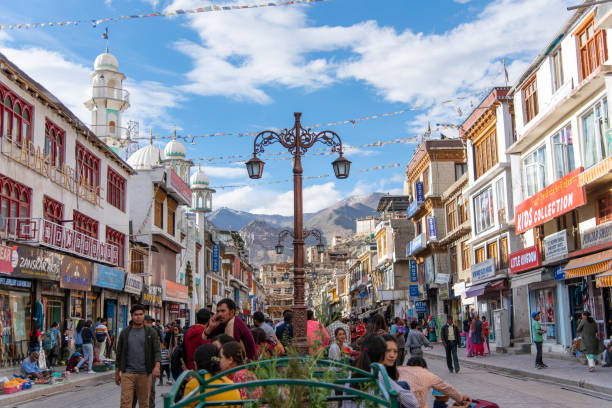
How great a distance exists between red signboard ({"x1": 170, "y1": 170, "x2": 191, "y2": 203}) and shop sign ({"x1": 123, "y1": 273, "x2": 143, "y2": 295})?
30.2ft

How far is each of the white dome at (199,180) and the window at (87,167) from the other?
1504 inches

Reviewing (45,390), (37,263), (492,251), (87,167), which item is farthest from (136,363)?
(492,251)

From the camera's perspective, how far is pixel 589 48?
870 inches

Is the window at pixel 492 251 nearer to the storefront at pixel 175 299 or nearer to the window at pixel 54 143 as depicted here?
the storefront at pixel 175 299

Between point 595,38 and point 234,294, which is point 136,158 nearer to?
point 234,294

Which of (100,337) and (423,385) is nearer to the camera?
(423,385)

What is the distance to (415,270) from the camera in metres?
54.4

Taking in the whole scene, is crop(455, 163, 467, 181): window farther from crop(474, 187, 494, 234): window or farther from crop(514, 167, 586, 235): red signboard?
crop(514, 167, 586, 235): red signboard

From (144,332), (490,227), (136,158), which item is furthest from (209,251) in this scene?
(144,332)

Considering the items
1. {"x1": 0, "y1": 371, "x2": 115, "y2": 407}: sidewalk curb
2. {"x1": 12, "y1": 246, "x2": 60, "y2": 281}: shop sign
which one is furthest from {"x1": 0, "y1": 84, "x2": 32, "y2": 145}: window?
{"x1": 0, "y1": 371, "x2": 115, "y2": 407}: sidewalk curb

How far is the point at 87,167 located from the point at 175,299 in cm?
1663

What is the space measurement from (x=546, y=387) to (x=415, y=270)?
39.3 m

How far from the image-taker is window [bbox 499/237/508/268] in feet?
108

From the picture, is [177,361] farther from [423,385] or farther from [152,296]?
[152,296]
